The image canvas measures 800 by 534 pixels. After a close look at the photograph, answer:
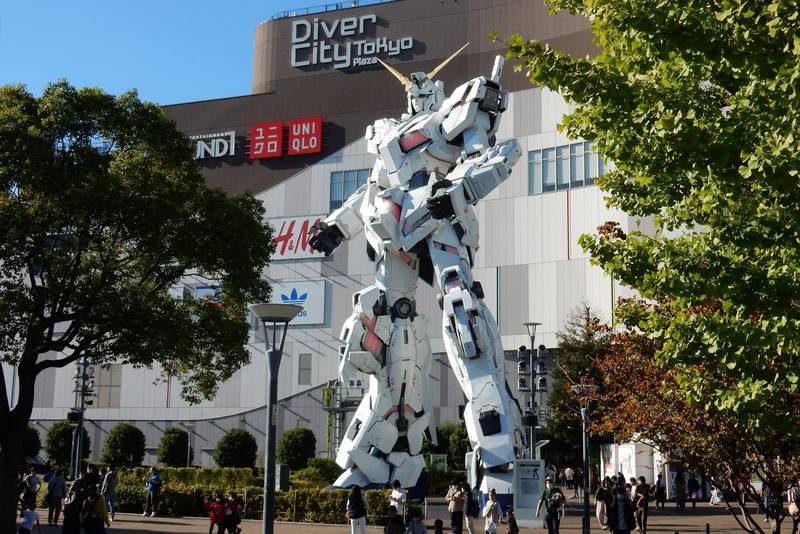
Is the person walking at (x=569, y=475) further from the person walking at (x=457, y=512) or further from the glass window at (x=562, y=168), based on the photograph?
the person walking at (x=457, y=512)

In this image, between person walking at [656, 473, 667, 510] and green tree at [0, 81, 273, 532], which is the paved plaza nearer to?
person walking at [656, 473, 667, 510]

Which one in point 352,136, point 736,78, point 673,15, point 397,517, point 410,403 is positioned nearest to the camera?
point 673,15

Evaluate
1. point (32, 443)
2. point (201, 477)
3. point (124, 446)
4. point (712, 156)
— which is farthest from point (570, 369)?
point (712, 156)

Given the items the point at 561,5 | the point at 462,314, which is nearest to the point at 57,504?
the point at 462,314

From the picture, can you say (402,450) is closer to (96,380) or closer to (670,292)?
(670,292)

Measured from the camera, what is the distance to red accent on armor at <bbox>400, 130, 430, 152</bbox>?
22.1m

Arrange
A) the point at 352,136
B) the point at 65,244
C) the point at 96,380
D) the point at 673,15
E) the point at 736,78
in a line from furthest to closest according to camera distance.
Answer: the point at 96,380 → the point at 352,136 → the point at 65,244 → the point at 736,78 → the point at 673,15

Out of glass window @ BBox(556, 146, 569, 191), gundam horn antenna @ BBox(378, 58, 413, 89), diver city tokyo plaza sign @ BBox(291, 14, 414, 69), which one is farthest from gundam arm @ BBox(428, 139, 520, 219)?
diver city tokyo plaza sign @ BBox(291, 14, 414, 69)

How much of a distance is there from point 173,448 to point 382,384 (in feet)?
105

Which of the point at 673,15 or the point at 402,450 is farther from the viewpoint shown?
the point at 402,450

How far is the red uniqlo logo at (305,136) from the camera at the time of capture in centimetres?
5388

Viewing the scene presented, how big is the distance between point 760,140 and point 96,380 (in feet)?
173

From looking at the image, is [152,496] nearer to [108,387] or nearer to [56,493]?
[56,493]

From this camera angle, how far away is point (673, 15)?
9438 mm
